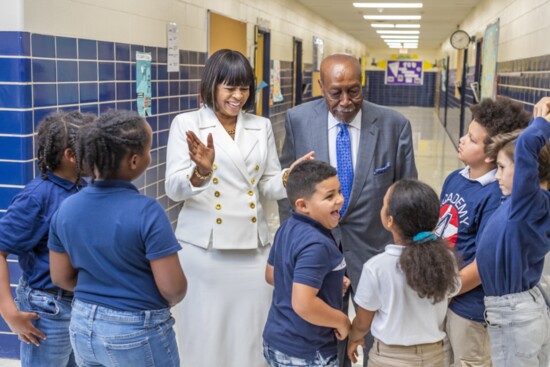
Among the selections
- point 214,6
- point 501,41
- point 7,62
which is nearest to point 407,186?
point 7,62

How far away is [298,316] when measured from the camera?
184 centimetres

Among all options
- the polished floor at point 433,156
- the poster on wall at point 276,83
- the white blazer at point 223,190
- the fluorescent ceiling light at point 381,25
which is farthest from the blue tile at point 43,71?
the fluorescent ceiling light at point 381,25

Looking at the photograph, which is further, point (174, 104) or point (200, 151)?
point (174, 104)

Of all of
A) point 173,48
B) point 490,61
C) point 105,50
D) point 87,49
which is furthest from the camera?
point 490,61

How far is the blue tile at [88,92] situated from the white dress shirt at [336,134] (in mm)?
1762

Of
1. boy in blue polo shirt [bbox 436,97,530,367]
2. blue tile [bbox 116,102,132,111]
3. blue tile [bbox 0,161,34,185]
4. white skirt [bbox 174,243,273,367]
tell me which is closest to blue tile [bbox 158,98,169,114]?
blue tile [bbox 116,102,132,111]

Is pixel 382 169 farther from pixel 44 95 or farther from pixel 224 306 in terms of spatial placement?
pixel 44 95

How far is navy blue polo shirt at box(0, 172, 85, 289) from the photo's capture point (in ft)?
6.04

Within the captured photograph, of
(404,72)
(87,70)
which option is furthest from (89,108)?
(404,72)

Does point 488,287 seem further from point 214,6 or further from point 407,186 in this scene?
point 214,6

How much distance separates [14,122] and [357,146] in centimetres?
164

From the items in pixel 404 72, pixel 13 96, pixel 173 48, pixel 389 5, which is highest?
pixel 389 5

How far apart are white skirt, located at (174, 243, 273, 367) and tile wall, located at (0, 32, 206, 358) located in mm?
1152

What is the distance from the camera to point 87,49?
3.60m
